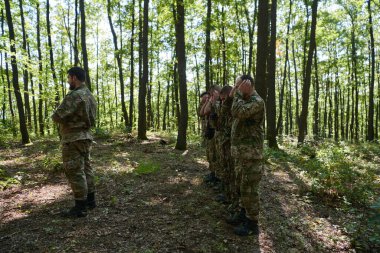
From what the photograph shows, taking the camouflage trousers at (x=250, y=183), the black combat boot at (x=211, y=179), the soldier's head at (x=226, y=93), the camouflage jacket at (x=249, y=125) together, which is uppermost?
the soldier's head at (x=226, y=93)

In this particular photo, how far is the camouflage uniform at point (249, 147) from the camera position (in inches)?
174

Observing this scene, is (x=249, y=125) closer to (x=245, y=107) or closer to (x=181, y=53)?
(x=245, y=107)

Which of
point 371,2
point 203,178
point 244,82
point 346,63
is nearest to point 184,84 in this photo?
point 203,178

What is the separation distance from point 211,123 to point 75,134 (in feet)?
9.65

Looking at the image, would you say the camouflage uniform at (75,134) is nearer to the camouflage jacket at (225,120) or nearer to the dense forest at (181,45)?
the camouflage jacket at (225,120)

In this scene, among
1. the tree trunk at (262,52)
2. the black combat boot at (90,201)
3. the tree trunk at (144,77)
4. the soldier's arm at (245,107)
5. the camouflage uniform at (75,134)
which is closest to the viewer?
the soldier's arm at (245,107)

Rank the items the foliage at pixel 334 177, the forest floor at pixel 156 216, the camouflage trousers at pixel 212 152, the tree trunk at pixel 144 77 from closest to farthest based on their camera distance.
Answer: the forest floor at pixel 156 216 < the foliage at pixel 334 177 < the camouflage trousers at pixel 212 152 < the tree trunk at pixel 144 77

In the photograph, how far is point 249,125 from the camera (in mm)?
4594

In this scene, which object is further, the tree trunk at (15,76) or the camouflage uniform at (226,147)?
the tree trunk at (15,76)

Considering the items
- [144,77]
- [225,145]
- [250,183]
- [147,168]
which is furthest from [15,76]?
[250,183]

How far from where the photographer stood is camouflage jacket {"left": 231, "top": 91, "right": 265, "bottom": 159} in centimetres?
439

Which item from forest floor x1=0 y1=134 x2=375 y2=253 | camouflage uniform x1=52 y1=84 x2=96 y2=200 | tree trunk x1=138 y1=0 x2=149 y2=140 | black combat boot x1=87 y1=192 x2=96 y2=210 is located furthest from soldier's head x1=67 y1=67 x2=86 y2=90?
tree trunk x1=138 y1=0 x2=149 y2=140

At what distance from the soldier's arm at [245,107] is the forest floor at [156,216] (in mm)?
1940

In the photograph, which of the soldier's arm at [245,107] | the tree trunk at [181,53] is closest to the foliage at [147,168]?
the tree trunk at [181,53]
